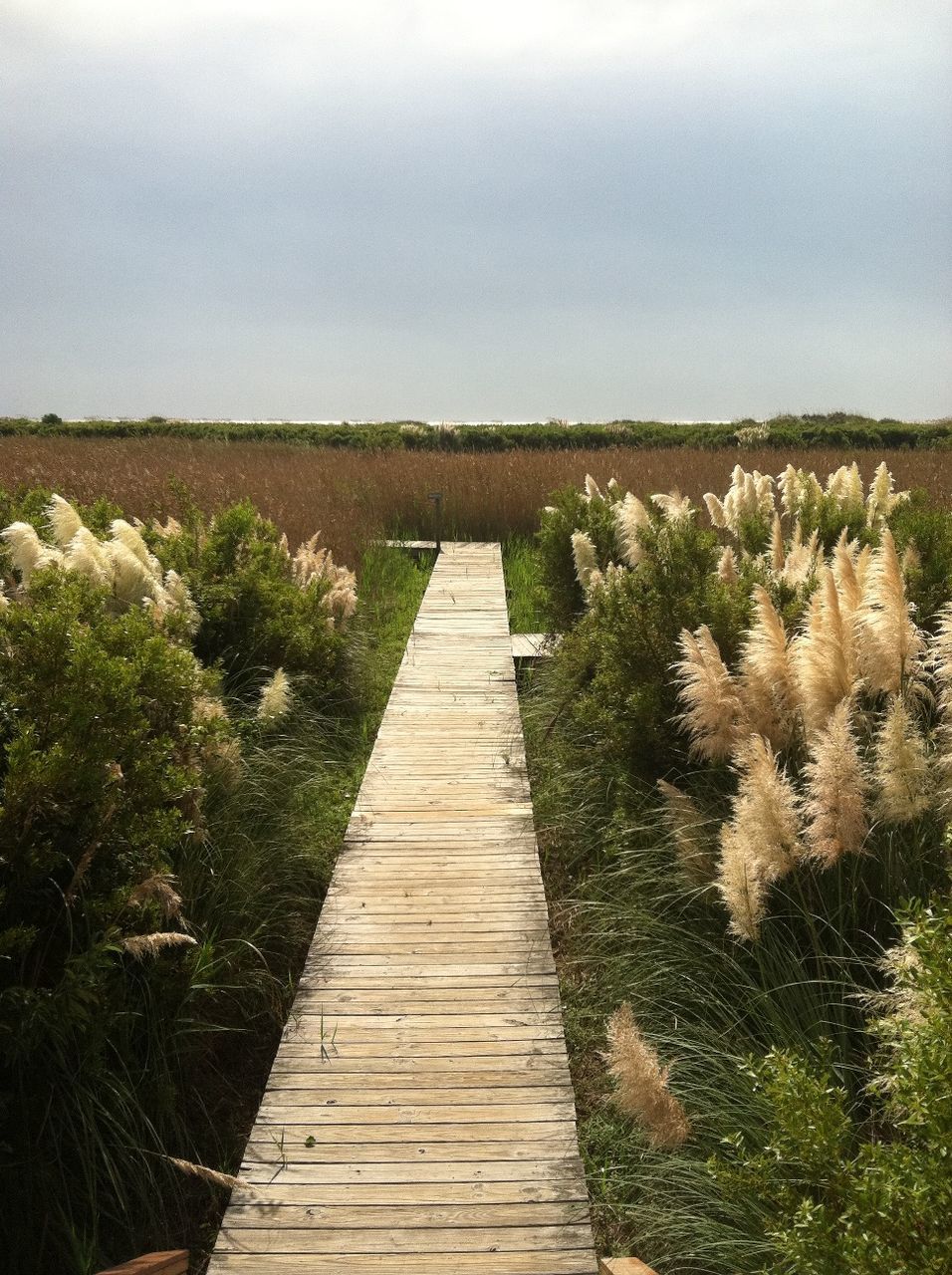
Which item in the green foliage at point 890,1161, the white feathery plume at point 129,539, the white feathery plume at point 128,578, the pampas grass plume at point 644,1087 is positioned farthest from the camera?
the white feathery plume at point 129,539

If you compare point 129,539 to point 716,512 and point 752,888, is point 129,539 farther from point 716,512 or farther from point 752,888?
point 716,512

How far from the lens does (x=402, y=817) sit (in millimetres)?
5285

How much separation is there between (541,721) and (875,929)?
364 centimetres

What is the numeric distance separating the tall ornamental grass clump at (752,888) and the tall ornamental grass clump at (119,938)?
1206 millimetres

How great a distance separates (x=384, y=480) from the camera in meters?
15.1

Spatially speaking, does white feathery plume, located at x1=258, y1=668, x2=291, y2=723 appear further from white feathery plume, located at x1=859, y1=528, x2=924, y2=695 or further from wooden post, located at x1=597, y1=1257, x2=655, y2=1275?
wooden post, located at x1=597, y1=1257, x2=655, y2=1275

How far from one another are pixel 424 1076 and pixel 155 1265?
1.35 meters

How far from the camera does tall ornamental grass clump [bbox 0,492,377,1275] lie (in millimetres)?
2793

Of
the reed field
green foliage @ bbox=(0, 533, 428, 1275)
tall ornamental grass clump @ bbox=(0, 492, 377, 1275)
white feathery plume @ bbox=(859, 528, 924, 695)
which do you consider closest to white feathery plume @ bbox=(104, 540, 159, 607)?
the reed field

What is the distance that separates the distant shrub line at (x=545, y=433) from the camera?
1080 inches

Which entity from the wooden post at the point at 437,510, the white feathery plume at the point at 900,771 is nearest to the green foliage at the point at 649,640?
the white feathery plume at the point at 900,771

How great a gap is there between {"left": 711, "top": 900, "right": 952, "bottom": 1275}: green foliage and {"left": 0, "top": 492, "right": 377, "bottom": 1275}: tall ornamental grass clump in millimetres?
1531

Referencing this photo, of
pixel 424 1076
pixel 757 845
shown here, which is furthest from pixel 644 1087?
pixel 424 1076

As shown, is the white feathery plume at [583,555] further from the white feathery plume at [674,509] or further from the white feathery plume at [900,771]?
the white feathery plume at [900,771]
